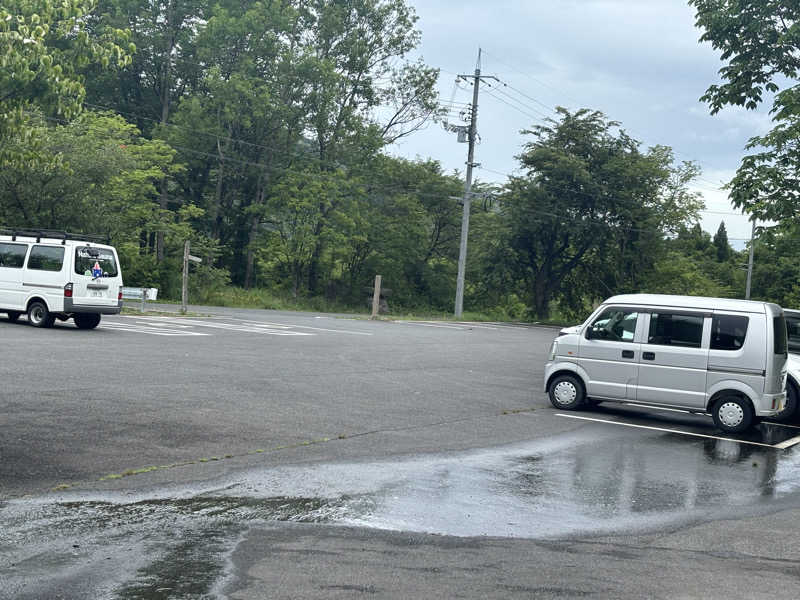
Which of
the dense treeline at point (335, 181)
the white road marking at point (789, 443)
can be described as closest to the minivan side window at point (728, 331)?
the white road marking at point (789, 443)

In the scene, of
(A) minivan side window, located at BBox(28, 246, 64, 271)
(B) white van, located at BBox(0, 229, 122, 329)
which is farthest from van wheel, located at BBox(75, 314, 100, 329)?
(A) minivan side window, located at BBox(28, 246, 64, 271)

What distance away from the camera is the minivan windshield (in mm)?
22000

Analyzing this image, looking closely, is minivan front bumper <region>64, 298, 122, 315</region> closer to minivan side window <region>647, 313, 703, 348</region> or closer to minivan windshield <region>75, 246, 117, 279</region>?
minivan windshield <region>75, 246, 117, 279</region>

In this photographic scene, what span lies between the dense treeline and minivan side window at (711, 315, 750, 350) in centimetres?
3672

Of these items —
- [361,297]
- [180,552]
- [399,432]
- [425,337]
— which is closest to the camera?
[180,552]

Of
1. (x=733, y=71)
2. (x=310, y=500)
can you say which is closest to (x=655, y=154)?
(x=733, y=71)

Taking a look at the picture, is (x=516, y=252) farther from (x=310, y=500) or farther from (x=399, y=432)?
(x=310, y=500)

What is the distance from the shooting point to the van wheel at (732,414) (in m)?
12.6

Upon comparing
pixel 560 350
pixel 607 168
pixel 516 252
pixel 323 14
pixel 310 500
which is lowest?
pixel 310 500

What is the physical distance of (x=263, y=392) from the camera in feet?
43.8

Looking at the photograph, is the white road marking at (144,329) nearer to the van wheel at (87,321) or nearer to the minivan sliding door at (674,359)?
the van wheel at (87,321)

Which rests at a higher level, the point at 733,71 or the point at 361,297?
the point at 733,71

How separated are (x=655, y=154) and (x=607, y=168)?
1442 cm

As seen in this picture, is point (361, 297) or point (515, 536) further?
point (361, 297)
